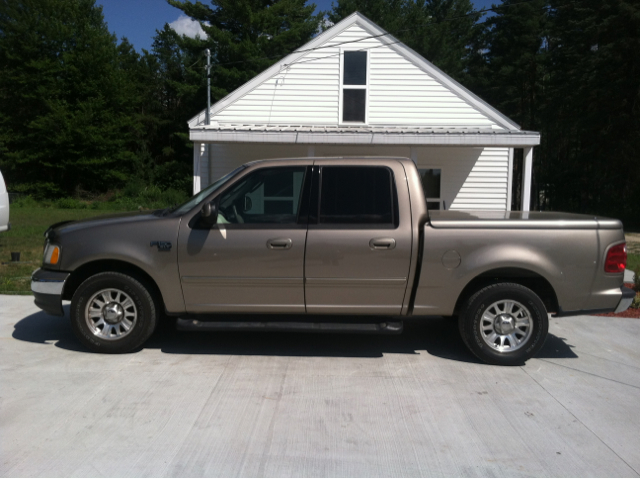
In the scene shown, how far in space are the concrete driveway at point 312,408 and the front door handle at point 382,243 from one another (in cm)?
114

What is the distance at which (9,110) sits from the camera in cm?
3469

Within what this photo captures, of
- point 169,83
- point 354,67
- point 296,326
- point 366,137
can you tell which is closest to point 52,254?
point 296,326

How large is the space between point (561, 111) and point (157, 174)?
2276 centimetres

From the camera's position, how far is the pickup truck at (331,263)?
17.9ft

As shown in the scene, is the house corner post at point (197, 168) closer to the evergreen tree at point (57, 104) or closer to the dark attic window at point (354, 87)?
the dark attic window at point (354, 87)

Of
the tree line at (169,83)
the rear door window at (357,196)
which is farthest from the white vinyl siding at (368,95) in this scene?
the tree line at (169,83)

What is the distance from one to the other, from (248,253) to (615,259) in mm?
3399

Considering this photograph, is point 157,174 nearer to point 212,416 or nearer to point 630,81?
point 630,81

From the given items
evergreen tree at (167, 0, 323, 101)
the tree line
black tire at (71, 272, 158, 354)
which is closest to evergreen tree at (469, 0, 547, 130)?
the tree line

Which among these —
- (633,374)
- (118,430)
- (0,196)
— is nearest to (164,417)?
(118,430)

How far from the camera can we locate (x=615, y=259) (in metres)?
5.48

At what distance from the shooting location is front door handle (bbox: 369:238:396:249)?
5.45m

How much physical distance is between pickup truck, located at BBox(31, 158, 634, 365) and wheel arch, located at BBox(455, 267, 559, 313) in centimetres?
1

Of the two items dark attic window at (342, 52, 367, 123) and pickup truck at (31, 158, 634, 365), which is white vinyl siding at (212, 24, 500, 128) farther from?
pickup truck at (31, 158, 634, 365)
